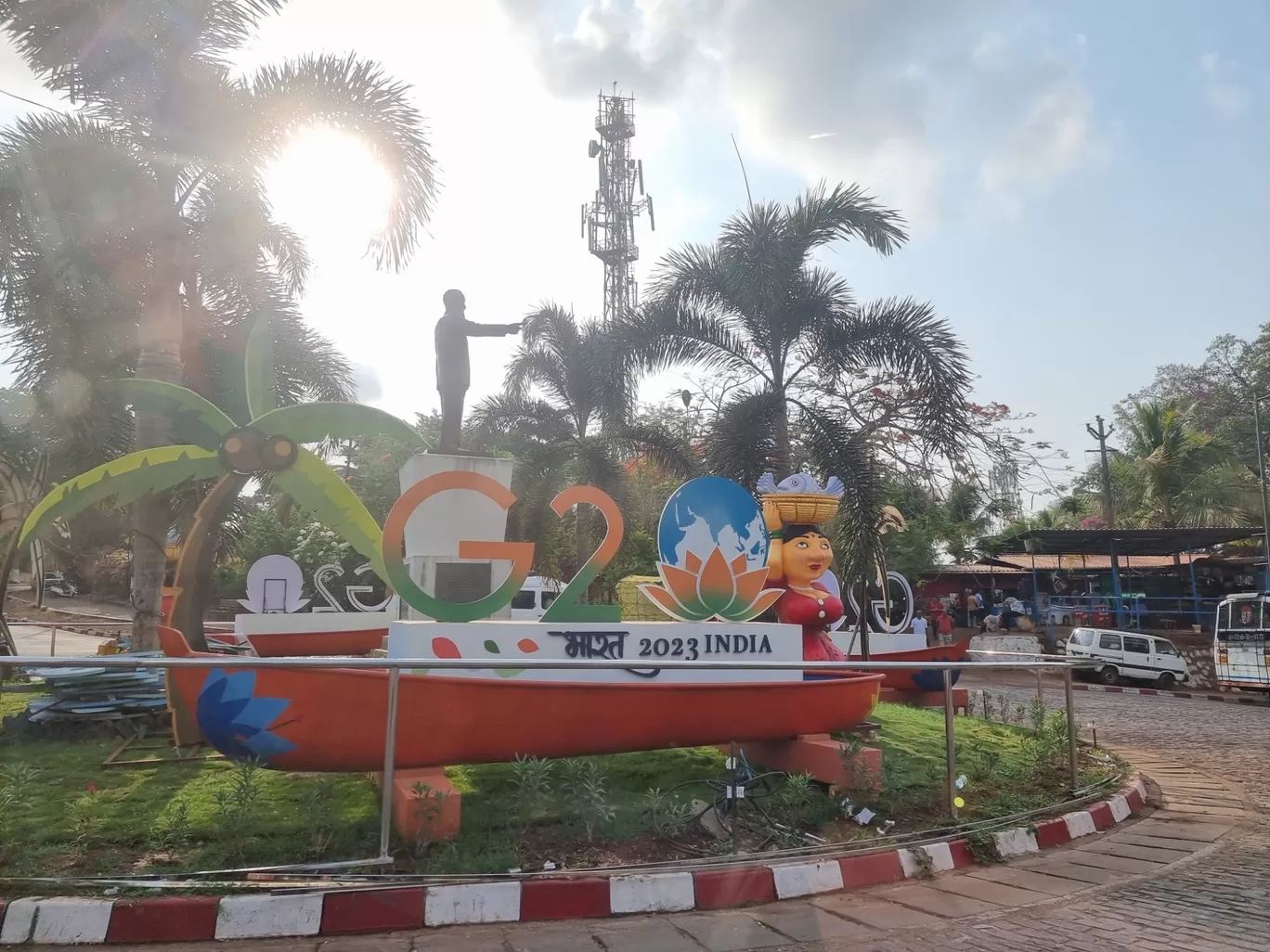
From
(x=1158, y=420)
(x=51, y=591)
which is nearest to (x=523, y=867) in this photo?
(x=1158, y=420)

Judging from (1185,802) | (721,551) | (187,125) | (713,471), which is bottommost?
(1185,802)

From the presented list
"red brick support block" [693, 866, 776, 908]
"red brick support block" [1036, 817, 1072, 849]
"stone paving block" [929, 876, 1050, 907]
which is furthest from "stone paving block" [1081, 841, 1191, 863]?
"red brick support block" [693, 866, 776, 908]

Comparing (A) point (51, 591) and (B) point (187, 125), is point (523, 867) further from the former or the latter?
(A) point (51, 591)

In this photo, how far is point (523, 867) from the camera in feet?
14.9

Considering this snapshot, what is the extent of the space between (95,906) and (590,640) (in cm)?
335

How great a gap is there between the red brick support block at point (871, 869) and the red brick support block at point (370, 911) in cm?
233

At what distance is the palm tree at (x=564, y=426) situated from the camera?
1436 cm

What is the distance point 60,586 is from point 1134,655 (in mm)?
41399

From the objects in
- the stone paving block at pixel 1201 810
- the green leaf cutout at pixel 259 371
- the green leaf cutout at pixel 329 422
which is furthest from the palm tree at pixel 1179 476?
the green leaf cutout at pixel 259 371

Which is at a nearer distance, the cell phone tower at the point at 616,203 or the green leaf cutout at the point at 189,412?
the green leaf cutout at the point at 189,412

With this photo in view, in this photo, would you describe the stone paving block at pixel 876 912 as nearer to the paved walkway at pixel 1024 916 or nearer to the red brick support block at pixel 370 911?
the paved walkway at pixel 1024 916

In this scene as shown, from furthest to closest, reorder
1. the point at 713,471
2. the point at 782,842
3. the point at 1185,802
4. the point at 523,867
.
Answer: the point at 713,471 → the point at 1185,802 → the point at 782,842 → the point at 523,867

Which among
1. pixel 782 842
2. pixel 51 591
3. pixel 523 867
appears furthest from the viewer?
pixel 51 591

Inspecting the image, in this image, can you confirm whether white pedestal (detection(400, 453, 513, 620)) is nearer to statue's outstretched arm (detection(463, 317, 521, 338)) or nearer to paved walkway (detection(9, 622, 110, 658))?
statue's outstretched arm (detection(463, 317, 521, 338))
